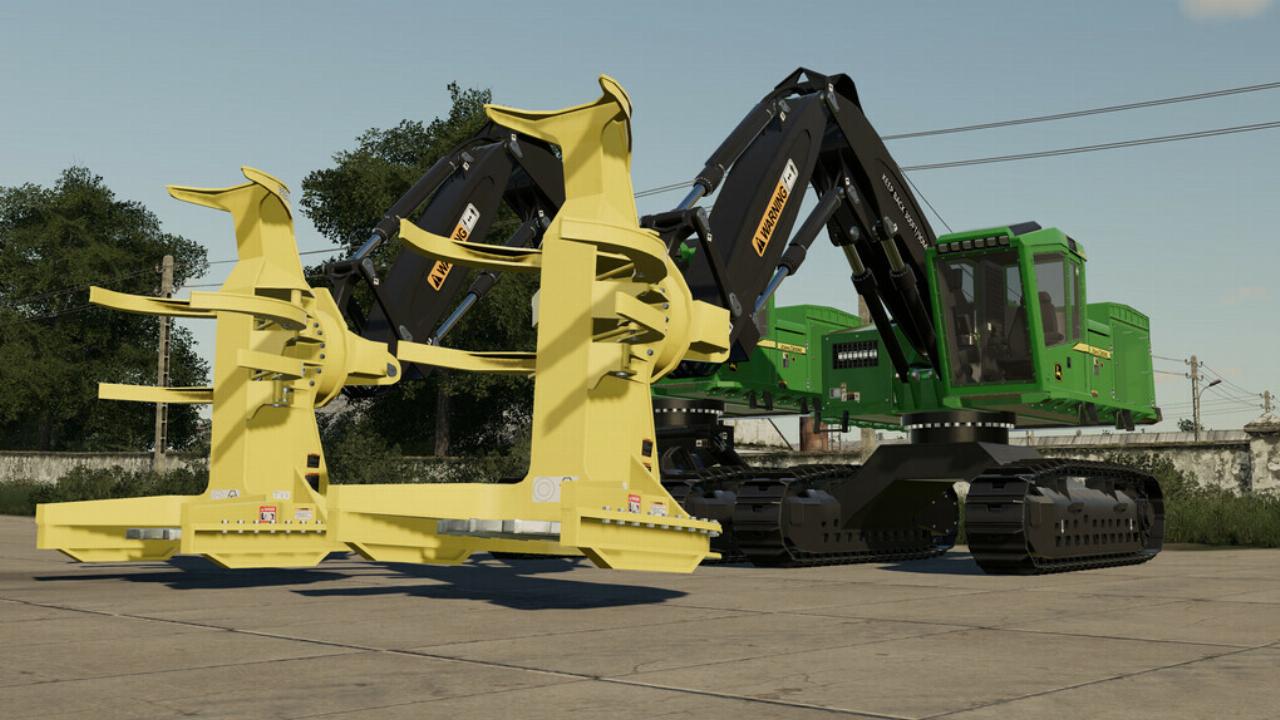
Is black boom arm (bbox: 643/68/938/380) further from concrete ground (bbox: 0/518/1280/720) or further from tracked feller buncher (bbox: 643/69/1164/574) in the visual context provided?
concrete ground (bbox: 0/518/1280/720)

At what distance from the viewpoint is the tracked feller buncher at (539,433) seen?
31.5ft

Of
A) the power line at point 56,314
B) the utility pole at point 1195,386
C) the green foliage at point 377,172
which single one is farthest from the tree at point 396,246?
the utility pole at point 1195,386

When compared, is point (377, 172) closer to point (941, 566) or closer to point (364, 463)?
point (364, 463)

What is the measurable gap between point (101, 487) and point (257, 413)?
28367mm

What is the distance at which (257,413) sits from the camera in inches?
502

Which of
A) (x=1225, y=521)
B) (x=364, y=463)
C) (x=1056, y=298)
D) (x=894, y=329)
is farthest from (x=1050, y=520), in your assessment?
(x=364, y=463)

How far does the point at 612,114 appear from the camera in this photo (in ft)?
33.4

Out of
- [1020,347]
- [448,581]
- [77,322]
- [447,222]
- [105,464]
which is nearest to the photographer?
[448,581]

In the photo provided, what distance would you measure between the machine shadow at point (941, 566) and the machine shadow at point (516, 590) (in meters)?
4.27

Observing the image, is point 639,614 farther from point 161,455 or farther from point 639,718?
point 161,455

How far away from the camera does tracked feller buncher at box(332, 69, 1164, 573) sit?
13.8 m

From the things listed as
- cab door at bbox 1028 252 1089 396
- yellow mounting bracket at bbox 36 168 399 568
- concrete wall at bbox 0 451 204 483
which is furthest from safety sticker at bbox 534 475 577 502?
concrete wall at bbox 0 451 204 483

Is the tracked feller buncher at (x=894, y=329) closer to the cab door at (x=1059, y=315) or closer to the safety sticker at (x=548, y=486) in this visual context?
the cab door at (x=1059, y=315)

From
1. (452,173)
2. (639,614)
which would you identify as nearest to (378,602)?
(639,614)
